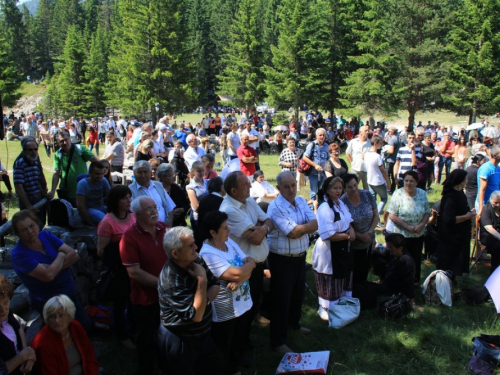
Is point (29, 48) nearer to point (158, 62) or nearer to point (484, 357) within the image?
point (158, 62)

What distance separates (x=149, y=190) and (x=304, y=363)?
2.62 meters

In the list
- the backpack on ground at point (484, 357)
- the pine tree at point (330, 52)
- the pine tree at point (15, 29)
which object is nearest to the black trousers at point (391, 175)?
the backpack on ground at point (484, 357)

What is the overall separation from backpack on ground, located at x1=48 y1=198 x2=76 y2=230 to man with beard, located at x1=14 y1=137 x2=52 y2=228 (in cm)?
59

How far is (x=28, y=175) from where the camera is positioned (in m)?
6.38

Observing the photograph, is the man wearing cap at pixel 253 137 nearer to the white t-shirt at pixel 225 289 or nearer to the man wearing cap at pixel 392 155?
the man wearing cap at pixel 392 155

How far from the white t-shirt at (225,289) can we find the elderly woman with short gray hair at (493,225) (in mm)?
3843

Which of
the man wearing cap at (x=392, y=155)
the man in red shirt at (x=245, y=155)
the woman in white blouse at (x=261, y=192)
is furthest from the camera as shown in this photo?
the man wearing cap at (x=392, y=155)

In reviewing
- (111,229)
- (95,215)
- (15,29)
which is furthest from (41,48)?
(111,229)

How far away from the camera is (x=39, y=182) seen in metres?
6.59

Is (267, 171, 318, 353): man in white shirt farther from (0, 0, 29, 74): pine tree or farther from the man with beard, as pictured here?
(0, 0, 29, 74): pine tree

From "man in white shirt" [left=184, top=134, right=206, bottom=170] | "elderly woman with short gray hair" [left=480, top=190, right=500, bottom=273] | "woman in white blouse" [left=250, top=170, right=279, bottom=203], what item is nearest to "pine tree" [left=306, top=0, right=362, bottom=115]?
"man in white shirt" [left=184, top=134, right=206, bottom=170]

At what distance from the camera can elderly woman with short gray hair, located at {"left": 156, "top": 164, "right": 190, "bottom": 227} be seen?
6076 mm

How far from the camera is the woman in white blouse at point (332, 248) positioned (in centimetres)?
512

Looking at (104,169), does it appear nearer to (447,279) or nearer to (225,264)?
(225,264)
